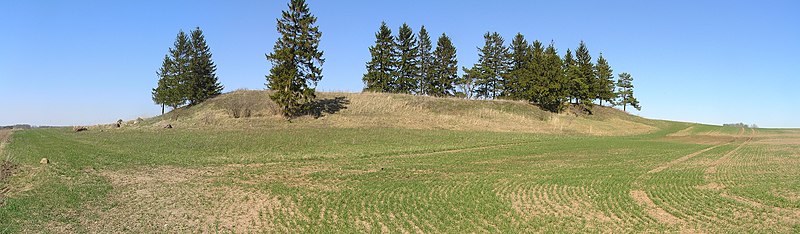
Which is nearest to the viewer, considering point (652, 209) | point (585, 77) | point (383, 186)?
point (652, 209)

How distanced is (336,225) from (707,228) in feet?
30.8

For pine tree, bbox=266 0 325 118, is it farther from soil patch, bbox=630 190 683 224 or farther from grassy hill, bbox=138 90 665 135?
soil patch, bbox=630 190 683 224

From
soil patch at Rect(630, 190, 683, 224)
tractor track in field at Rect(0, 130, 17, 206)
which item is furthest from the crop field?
tractor track in field at Rect(0, 130, 17, 206)

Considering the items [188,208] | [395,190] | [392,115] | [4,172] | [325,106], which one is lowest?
[188,208]

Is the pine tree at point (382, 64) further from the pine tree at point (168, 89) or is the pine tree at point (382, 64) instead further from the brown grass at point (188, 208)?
the brown grass at point (188, 208)

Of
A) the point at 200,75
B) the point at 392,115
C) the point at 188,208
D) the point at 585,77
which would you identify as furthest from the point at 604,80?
the point at 188,208

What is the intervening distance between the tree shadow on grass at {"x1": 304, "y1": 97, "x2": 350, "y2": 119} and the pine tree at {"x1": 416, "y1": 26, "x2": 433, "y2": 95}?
58.0 feet

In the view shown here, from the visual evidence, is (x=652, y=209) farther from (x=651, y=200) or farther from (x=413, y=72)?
(x=413, y=72)

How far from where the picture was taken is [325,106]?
60188mm

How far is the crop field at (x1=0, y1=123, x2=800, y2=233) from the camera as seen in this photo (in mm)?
13438

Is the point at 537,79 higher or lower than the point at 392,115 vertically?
higher

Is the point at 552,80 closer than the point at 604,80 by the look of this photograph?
Yes

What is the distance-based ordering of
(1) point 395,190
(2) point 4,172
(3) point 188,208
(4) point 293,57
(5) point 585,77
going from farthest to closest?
(5) point 585,77 < (4) point 293,57 < (2) point 4,172 < (1) point 395,190 < (3) point 188,208

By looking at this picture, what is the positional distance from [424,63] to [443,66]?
3278mm
